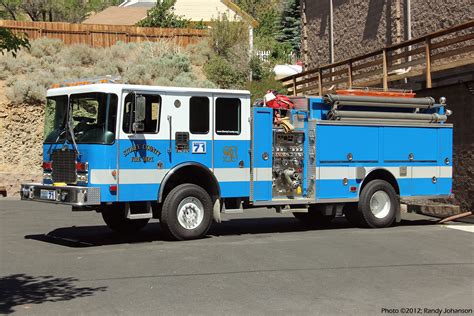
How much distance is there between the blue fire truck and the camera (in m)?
12.3

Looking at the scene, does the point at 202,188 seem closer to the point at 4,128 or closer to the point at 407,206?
the point at 407,206

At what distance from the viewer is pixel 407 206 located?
16.0 meters

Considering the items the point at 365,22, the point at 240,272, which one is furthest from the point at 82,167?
the point at 365,22

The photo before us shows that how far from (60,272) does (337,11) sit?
21.8m

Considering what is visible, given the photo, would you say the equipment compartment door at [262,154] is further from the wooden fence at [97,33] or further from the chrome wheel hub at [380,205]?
the wooden fence at [97,33]

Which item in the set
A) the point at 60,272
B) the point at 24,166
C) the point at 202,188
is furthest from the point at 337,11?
the point at 60,272

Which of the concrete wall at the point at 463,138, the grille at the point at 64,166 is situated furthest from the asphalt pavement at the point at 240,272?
the concrete wall at the point at 463,138

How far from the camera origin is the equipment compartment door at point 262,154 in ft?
44.7

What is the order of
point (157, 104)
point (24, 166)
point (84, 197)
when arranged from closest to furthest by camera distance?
point (84, 197)
point (157, 104)
point (24, 166)

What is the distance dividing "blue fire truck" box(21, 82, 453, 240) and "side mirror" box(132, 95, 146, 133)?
0.06 feet

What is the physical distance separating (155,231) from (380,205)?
15.6ft

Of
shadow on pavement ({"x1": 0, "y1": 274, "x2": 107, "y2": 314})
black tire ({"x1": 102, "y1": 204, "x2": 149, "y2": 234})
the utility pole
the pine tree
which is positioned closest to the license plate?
black tire ({"x1": 102, "y1": 204, "x2": 149, "y2": 234})

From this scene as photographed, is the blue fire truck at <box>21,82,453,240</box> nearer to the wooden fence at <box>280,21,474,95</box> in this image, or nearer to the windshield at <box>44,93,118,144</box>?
the windshield at <box>44,93,118,144</box>

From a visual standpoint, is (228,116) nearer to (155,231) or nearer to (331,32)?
(155,231)
